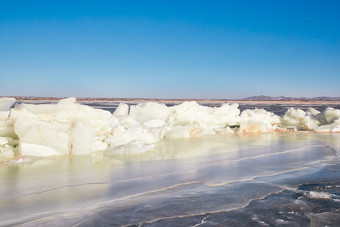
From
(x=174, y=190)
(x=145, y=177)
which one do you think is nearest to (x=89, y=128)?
(x=145, y=177)

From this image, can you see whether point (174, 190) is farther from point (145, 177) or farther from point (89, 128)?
point (89, 128)

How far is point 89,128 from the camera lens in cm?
529

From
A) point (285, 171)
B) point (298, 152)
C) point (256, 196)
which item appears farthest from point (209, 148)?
point (256, 196)

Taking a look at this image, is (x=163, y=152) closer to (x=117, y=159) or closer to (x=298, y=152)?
(x=117, y=159)

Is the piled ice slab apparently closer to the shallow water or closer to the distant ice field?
the distant ice field

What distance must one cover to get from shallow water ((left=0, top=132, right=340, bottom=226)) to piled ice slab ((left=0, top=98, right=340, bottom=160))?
1.34 feet

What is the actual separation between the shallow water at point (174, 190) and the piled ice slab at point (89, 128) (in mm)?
408

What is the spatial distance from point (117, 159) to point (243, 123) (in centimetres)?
525

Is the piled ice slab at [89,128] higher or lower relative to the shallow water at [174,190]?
higher

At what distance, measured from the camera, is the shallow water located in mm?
2303

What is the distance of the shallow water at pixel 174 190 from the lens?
2303 millimetres

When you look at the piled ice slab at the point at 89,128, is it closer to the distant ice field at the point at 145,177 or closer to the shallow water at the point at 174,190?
the distant ice field at the point at 145,177

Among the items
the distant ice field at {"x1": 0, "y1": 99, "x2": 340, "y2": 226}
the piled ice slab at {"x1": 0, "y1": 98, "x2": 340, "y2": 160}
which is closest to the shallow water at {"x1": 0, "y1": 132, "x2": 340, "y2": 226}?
the distant ice field at {"x1": 0, "y1": 99, "x2": 340, "y2": 226}

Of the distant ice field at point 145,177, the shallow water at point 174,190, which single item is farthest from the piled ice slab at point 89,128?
the shallow water at point 174,190
